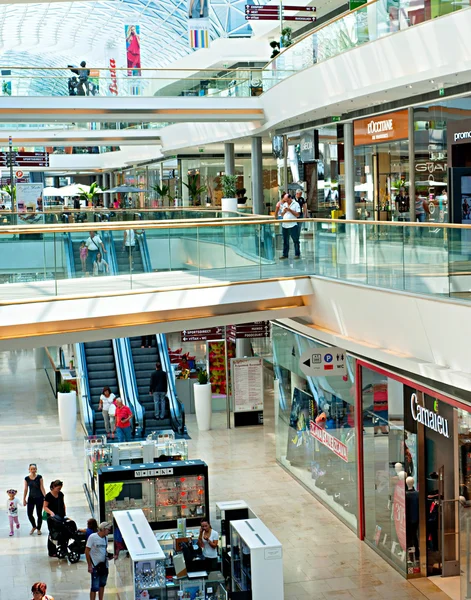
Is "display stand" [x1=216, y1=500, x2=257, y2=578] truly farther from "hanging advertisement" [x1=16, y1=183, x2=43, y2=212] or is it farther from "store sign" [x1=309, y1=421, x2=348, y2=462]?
"hanging advertisement" [x1=16, y1=183, x2=43, y2=212]

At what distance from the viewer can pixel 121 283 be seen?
15453mm

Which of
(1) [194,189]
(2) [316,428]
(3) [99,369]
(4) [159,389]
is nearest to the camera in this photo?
(2) [316,428]

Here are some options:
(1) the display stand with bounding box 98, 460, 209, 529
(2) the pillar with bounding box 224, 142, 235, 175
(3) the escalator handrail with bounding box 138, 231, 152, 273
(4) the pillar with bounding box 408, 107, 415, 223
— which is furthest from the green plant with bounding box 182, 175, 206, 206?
(1) the display stand with bounding box 98, 460, 209, 529

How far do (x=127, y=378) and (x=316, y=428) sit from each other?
7.24 meters

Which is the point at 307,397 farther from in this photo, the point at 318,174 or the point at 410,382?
the point at 318,174

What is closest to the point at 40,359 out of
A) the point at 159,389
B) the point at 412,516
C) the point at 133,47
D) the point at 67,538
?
the point at 159,389

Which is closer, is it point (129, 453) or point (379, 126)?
point (129, 453)

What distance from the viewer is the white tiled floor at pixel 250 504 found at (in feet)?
45.3

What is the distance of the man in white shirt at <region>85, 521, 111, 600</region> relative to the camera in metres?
12.9

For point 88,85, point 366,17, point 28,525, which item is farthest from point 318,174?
point 28,525

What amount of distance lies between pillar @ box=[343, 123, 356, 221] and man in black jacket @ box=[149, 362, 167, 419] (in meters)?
6.56

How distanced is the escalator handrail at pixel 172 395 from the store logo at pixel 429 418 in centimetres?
958

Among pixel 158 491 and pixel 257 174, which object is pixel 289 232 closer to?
pixel 158 491

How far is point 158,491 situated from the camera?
1595 cm
